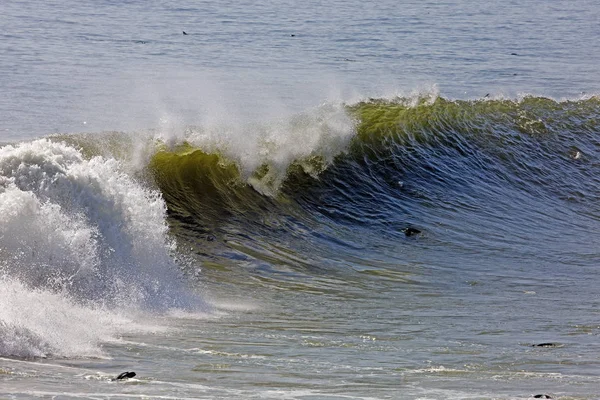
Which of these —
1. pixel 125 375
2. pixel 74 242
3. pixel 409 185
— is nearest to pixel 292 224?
pixel 409 185

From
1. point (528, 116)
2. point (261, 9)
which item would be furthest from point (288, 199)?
point (261, 9)

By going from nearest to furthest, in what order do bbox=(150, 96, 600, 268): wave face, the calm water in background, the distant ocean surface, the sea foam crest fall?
the distant ocean surface, the sea foam crest, bbox=(150, 96, 600, 268): wave face, the calm water in background

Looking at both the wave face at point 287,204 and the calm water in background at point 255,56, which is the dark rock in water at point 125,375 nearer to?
the wave face at point 287,204

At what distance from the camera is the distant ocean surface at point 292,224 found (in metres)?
6.79

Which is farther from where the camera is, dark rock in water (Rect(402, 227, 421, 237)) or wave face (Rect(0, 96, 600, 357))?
dark rock in water (Rect(402, 227, 421, 237))

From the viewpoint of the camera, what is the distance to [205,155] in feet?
43.7

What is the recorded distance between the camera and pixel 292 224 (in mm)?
12164

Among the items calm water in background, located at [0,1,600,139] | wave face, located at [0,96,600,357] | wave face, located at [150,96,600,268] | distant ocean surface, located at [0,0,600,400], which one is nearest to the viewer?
distant ocean surface, located at [0,0,600,400]

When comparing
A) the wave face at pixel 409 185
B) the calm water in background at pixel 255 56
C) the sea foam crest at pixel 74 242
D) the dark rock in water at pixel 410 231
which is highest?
the calm water in background at pixel 255 56

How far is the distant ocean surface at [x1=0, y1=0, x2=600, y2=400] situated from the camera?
6789 mm

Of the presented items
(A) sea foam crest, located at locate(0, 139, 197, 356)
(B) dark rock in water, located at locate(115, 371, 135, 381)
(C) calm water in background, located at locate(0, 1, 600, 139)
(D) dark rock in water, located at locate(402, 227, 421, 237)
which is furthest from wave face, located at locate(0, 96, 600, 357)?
(C) calm water in background, located at locate(0, 1, 600, 139)

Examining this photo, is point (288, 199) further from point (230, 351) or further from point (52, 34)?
point (52, 34)

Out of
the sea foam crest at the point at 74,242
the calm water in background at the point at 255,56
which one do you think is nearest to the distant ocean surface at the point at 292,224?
the sea foam crest at the point at 74,242

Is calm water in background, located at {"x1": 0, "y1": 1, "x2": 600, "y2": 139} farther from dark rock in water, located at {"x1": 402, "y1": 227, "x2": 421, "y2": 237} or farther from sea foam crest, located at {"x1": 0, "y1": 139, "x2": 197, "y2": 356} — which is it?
sea foam crest, located at {"x1": 0, "y1": 139, "x2": 197, "y2": 356}
